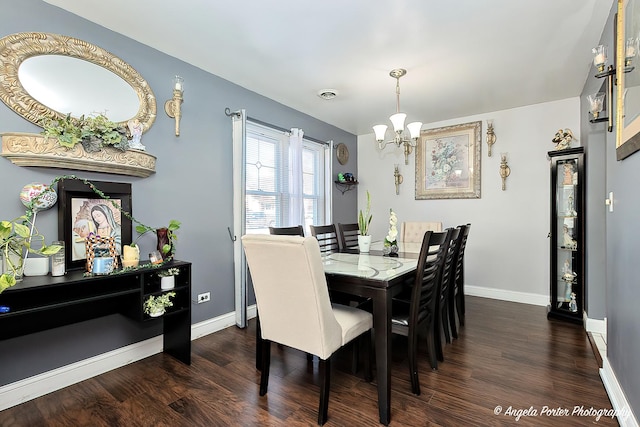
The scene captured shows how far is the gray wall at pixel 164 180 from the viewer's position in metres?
1.92

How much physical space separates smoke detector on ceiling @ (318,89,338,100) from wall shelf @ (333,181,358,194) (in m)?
1.47

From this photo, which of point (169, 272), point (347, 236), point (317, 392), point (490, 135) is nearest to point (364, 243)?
point (347, 236)

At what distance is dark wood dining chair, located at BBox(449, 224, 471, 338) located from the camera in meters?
2.79

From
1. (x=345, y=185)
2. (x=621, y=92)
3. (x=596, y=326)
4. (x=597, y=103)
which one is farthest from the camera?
(x=345, y=185)

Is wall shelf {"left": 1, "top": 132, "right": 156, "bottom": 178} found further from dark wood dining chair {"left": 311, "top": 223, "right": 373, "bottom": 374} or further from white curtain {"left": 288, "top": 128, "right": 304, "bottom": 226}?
white curtain {"left": 288, "top": 128, "right": 304, "bottom": 226}

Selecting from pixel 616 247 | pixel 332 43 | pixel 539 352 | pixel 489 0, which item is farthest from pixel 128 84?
pixel 539 352

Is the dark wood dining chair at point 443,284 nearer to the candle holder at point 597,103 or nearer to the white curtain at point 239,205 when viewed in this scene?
the candle holder at point 597,103

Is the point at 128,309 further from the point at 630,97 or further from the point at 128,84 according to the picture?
the point at 630,97

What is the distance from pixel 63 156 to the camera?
6.40ft

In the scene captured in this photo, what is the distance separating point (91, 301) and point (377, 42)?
263 cm

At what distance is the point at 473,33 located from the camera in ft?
7.64

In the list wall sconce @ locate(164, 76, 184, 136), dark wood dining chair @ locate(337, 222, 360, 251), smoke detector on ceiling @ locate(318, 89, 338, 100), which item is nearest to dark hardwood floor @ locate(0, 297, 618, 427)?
dark wood dining chair @ locate(337, 222, 360, 251)

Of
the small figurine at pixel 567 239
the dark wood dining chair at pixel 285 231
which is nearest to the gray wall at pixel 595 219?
the small figurine at pixel 567 239

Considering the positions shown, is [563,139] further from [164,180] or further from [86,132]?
[86,132]
